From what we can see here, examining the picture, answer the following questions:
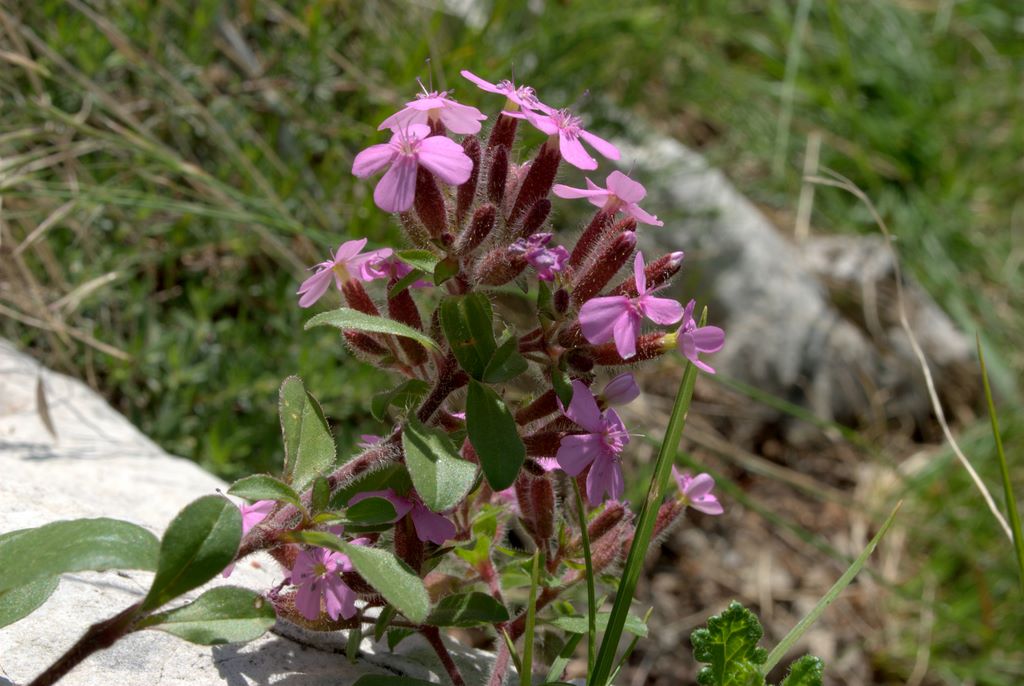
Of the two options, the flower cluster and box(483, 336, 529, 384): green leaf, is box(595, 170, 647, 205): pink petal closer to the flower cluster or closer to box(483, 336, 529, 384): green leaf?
the flower cluster

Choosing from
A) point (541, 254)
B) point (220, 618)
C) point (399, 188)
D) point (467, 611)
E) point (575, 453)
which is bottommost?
point (467, 611)

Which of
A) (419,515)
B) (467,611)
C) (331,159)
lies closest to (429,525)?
(419,515)

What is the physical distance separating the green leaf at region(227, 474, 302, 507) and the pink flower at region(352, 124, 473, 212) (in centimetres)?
39

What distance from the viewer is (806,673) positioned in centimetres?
148

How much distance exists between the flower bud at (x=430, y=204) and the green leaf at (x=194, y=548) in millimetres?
496

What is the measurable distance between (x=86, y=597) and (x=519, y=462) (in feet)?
2.51

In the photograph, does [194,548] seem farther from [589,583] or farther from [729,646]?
[729,646]

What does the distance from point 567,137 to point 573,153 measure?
56 millimetres

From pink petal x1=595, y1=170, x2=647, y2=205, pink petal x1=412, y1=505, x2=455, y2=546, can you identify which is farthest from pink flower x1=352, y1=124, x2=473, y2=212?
pink petal x1=412, y1=505, x2=455, y2=546

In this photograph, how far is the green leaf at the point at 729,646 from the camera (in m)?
1.49

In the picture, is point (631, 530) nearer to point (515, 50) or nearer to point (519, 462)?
point (519, 462)

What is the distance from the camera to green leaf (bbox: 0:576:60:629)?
1292 millimetres

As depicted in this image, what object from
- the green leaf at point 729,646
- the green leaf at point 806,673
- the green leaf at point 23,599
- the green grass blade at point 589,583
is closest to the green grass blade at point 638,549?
the green grass blade at point 589,583

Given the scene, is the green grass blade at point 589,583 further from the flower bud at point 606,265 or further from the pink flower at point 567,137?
the pink flower at point 567,137
